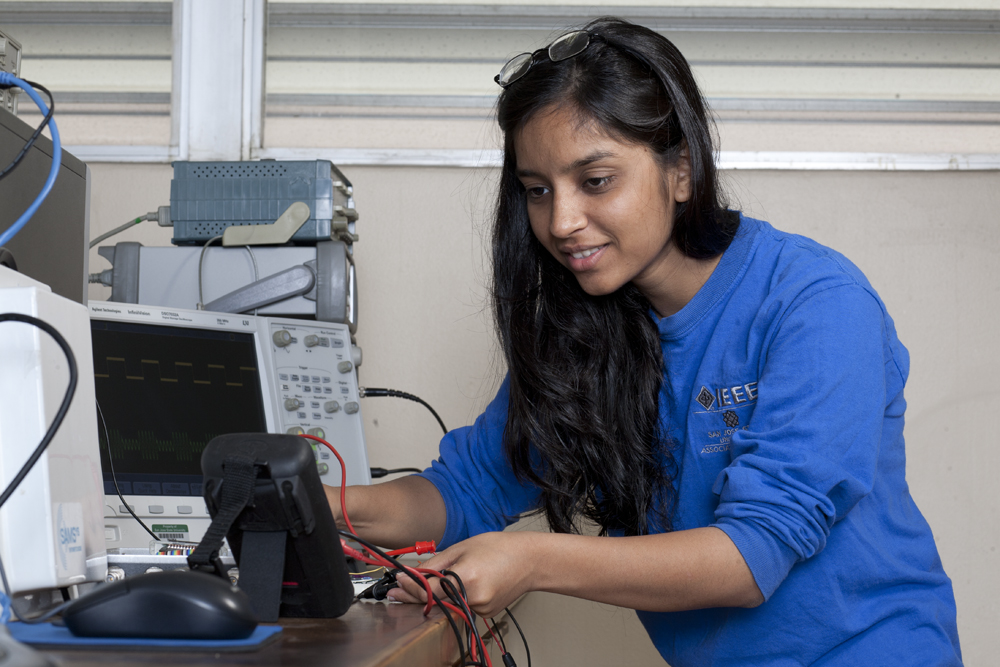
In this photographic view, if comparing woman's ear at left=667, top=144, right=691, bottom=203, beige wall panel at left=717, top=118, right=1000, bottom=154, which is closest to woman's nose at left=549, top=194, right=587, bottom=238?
woman's ear at left=667, top=144, right=691, bottom=203

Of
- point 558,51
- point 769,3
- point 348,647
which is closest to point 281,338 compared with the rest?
point 558,51

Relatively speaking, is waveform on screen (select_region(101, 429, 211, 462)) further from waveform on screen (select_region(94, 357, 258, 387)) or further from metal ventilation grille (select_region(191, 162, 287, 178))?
metal ventilation grille (select_region(191, 162, 287, 178))

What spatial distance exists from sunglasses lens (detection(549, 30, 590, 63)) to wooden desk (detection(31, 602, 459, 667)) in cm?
70

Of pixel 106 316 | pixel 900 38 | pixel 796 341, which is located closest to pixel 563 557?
pixel 796 341

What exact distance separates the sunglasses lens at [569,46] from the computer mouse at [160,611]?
0.81 metres

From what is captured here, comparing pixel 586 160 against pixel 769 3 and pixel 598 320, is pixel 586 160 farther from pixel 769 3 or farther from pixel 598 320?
pixel 769 3

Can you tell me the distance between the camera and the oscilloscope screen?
1.10 meters

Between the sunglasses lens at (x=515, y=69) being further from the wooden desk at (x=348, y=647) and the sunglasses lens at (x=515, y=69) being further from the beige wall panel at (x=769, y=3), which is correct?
the beige wall panel at (x=769, y=3)

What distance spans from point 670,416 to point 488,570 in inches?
20.3

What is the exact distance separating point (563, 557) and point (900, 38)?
1801mm

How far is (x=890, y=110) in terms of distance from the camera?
6.31 feet

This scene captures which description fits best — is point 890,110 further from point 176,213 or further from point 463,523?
point 176,213

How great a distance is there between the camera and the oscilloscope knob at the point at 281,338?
1.29 meters

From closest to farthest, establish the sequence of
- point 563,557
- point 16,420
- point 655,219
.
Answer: point 16,420, point 563,557, point 655,219
